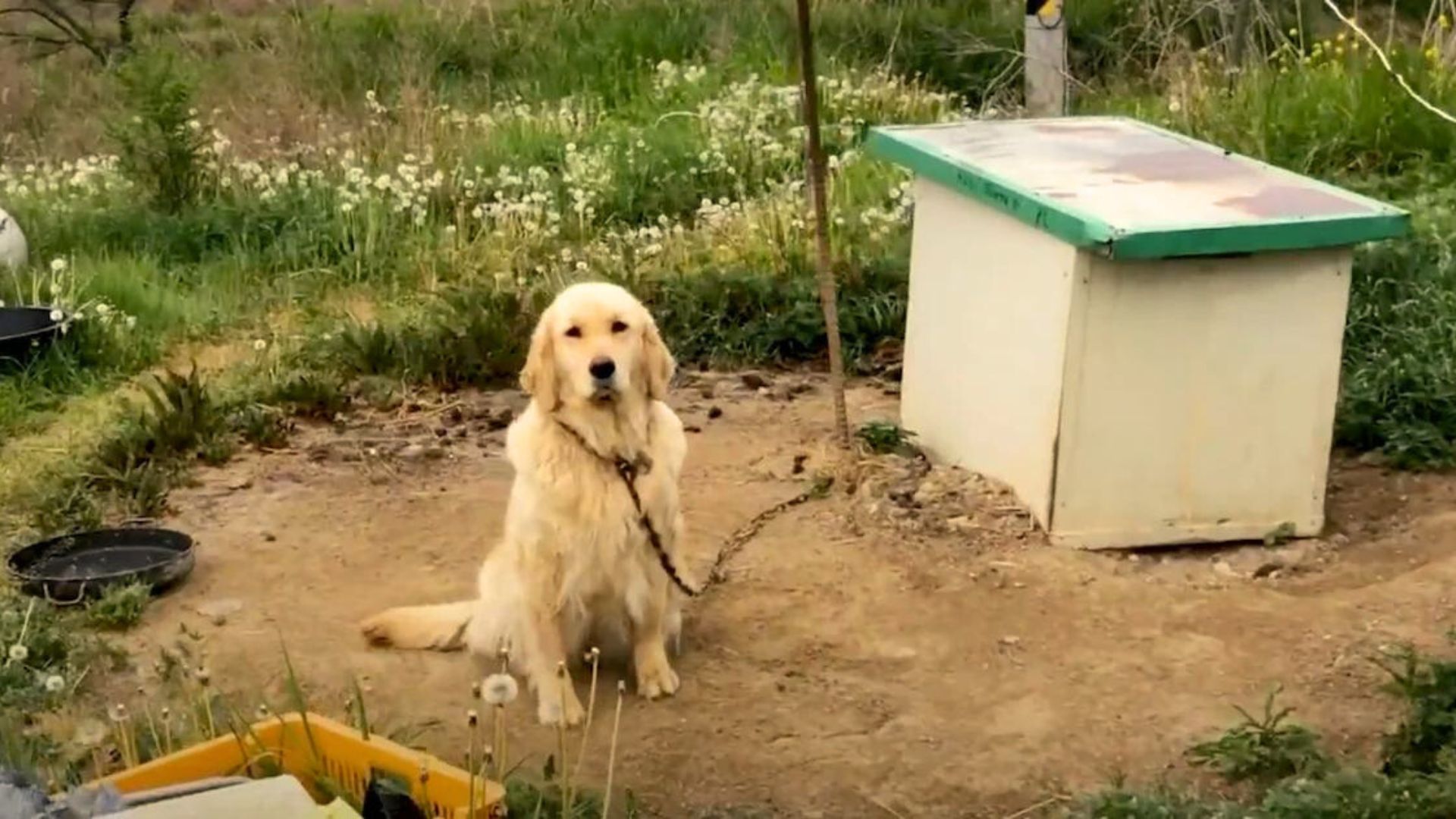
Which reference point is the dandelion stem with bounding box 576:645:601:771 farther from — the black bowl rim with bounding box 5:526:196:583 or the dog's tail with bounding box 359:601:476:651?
the black bowl rim with bounding box 5:526:196:583

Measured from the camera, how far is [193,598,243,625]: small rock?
4355 mm

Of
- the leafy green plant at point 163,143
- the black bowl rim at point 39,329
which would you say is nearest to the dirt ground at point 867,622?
the black bowl rim at point 39,329

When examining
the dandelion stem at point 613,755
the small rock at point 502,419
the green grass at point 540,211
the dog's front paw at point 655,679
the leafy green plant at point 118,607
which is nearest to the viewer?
the dandelion stem at point 613,755

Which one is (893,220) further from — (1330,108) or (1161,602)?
(1161,602)

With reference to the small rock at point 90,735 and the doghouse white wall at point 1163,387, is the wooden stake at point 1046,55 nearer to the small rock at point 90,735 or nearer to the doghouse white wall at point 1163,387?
the doghouse white wall at point 1163,387

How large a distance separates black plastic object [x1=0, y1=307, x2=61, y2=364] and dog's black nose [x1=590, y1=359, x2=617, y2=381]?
309 cm

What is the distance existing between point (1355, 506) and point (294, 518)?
Answer: 2.88m

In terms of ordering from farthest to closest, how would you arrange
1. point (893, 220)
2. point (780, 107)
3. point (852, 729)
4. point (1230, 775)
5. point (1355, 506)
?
point (780, 107)
point (893, 220)
point (1355, 506)
point (852, 729)
point (1230, 775)

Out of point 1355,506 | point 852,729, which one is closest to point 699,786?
point 852,729

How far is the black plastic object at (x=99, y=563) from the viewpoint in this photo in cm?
436

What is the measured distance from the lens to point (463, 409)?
5.92 meters

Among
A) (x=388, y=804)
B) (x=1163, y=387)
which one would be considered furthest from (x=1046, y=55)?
(x=388, y=804)

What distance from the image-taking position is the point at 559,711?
3754mm

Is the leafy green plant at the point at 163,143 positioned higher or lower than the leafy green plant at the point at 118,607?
higher
